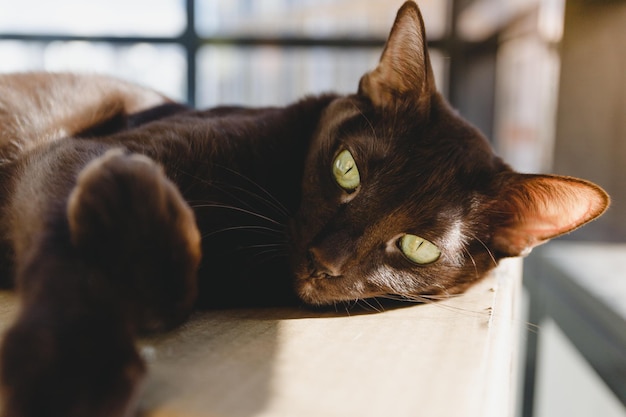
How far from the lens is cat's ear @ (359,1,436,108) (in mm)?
1040

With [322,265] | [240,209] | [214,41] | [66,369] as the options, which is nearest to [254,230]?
[240,209]

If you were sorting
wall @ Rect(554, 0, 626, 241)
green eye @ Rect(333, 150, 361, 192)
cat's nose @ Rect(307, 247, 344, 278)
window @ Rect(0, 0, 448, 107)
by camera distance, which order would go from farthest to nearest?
window @ Rect(0, 0, 448, 107) < wall @ Rect(554, 0, 626, 241) < green eye @ Rect(333, 150, 361, 192) < cat's nose @ Rect(307, 247, 344, 278)

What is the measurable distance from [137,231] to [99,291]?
Answer: 7 centimetres

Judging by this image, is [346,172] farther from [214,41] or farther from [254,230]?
[214,41]

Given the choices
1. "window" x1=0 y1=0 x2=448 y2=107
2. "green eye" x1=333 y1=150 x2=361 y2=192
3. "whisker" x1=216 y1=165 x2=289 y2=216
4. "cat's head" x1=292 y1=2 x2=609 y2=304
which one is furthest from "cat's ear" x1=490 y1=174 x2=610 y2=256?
"window" x1=0 y1=0 x2=448 y2=107

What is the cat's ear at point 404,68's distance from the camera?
40.9 inches

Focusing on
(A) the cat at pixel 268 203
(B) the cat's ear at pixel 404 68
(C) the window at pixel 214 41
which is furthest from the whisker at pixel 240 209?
(C) the window at pixel 214 41

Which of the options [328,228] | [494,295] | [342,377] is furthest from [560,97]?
[342,377]

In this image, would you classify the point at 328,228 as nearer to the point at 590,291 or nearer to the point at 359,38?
the point at 590,291

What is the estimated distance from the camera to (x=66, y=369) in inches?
18.6

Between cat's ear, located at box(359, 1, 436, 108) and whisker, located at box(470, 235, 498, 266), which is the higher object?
cat's ear, located at box(359, 1, 436, 108)

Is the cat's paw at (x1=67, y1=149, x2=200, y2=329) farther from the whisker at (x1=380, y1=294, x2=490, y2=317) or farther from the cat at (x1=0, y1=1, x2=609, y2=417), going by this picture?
the whisker at (x1=380, y1=294, x2=490, y2=317)

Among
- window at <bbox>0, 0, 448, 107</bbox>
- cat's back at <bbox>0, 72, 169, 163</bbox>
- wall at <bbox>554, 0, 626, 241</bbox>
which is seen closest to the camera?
cat's back at <bbox>0, 72, 169, 163</bbox>

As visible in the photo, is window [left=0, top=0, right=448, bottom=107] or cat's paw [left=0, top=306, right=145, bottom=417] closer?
cat's paw [left=0, top=306, right=145, bottom=417]
